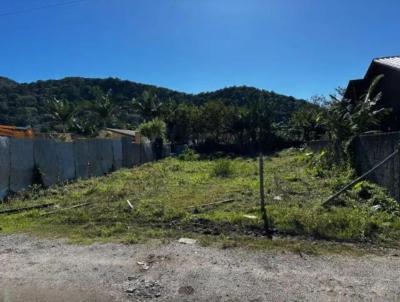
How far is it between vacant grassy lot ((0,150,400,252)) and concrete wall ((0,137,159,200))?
0.71 metres

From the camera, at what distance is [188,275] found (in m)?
5.55

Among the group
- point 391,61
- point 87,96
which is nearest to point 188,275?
point 391,61

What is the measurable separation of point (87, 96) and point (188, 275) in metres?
68.4

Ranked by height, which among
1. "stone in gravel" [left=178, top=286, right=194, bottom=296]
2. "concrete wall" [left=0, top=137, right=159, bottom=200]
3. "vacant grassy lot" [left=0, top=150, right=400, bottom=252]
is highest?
"concrete wall" [left=0, top=137, right=159, bottom=200]

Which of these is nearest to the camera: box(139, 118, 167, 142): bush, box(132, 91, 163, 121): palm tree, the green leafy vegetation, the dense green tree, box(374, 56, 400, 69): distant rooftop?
box(374, 56, 400, 69): distant rooftop

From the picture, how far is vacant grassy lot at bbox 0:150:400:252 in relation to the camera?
24.8ft

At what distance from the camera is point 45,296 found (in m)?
5.00

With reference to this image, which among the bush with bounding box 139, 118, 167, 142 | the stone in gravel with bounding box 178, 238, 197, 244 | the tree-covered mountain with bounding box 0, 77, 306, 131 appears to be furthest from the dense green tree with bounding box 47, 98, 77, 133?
the stone in gravel with bounding box 178, 238, 197, 244

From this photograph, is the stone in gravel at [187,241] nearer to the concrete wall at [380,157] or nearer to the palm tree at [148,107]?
the concrete wall at [380,157]

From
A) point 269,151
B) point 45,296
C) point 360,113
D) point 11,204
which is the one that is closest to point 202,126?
point 269,151

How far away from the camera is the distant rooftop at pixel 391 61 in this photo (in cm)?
1723

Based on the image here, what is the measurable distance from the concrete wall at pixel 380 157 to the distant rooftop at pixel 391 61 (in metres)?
5.77

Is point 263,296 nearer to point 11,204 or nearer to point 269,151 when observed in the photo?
point 11,204

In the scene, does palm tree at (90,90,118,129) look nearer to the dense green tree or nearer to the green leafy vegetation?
the green leafy vegetation
